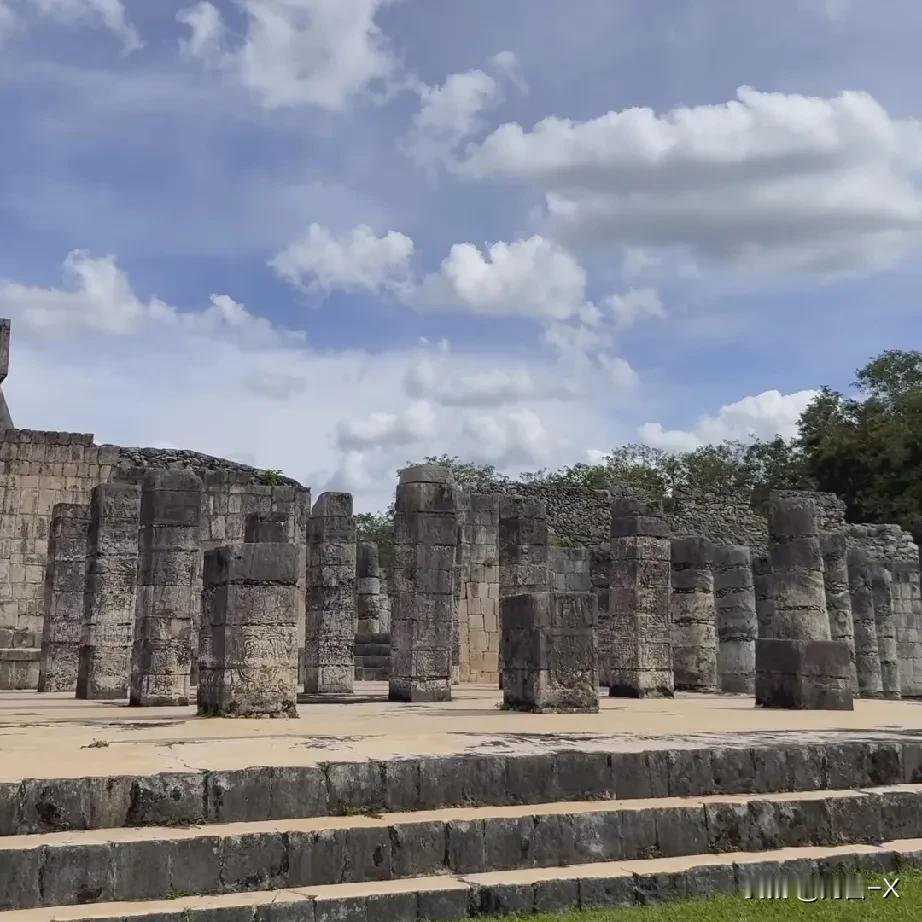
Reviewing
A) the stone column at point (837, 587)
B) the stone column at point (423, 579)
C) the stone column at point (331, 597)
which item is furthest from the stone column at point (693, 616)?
the stone column at point (331, 597)

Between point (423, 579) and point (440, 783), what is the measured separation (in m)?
8.48

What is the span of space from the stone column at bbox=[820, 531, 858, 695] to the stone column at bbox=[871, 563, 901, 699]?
400 centimetres

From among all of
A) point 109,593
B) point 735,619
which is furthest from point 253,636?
point 735,619

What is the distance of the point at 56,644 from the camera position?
17109 millimetres

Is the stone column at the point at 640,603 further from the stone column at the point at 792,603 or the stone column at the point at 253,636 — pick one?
the stone column at the point at 253,636

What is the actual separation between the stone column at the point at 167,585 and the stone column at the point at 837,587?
11.7 meters

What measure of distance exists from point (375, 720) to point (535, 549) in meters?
8.23

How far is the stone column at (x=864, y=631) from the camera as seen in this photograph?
2241 centimetres

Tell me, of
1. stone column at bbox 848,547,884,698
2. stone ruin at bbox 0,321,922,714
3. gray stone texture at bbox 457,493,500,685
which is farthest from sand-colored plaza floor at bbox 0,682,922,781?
gray stone texture at bbox 457,493,500,685

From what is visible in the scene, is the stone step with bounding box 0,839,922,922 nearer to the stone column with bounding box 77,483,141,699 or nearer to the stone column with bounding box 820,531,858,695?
the stone column with bounding box 77,483,141,699

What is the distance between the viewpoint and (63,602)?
1711 cm

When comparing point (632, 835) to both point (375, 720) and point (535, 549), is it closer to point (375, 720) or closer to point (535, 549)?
point (375, 720)

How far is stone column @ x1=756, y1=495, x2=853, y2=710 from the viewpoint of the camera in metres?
14.7

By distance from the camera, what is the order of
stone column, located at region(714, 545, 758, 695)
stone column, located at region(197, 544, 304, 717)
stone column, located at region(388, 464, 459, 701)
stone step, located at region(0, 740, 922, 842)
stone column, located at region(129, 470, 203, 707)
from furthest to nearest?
1. stone column, located at region(714, 545, 758, 695)
2. stone column, located at region(388, 464, 459, 701)
3. stone column, located at region(129, 470, 203, 707)
4. stone column, located at region(197, 544, 304, 717)
5. stone step, located at region(0, 740, 922, 842)
